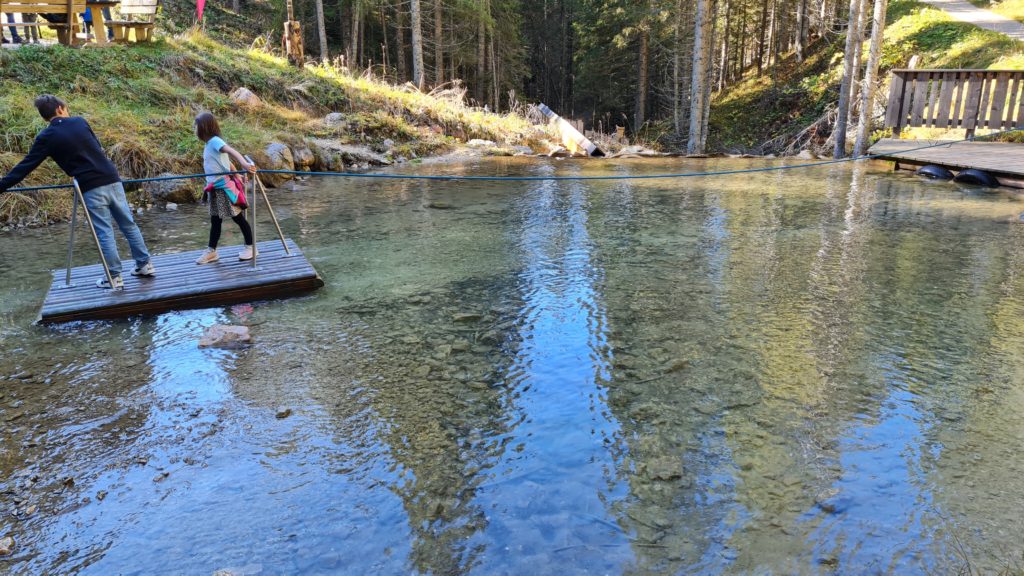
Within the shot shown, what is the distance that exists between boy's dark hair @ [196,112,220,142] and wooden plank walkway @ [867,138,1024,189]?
1263cm

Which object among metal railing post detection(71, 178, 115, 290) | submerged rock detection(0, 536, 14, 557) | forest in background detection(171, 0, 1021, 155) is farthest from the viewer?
forest in background detection(171, 0, 1021, 155)

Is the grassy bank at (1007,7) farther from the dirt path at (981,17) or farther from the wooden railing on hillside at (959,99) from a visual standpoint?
the wooden railing on hillside at (959,99)

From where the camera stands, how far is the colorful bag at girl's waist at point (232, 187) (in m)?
6.86

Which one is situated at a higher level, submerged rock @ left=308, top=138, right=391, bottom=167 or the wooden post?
the wooden post

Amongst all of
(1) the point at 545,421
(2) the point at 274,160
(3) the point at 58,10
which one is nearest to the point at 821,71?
(2) the point at 274,160

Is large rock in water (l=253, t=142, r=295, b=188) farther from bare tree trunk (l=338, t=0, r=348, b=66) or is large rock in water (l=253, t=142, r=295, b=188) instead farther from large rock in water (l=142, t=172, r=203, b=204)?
bare tree trunk (l=338, t=0, r=348, b=66)

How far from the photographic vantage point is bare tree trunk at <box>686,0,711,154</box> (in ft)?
65.9

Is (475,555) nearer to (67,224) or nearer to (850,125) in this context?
(67,224)

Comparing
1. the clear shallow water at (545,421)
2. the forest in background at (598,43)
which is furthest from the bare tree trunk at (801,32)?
the clear shallow water at (545,421)

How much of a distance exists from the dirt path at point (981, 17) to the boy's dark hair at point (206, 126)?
23.0 metres

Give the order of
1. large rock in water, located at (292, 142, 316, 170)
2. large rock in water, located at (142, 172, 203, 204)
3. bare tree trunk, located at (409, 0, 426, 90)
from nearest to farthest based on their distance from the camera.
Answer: large rock in water, located at (142, 172, 203, 204) → large rock in water, located at (292, 142, 316, 170) → bare tree trunk, located at (409, 0, 426, 90)

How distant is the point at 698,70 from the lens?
20484mm

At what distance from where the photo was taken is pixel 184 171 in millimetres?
12047

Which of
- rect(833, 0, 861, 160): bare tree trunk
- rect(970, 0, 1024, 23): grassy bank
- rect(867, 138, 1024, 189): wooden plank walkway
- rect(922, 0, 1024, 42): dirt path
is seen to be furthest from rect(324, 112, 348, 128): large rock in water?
rect(970, 0, 1024, 23): grassy bank
